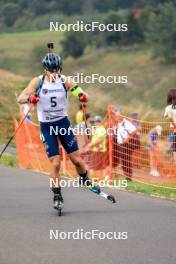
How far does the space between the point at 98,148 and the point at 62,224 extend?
7037 mm

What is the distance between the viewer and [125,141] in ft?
54.6

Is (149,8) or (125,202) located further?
(149,8)

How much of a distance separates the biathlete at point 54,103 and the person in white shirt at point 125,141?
4585 mm

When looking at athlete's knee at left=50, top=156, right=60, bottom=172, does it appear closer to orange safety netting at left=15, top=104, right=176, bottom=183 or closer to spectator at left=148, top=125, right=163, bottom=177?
orange safety netting at left=15, top=104, right=176, bottom=183

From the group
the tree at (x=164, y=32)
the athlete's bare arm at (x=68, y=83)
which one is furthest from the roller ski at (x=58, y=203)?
the tree at (x=164, y=32)

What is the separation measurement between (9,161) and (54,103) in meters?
10.2

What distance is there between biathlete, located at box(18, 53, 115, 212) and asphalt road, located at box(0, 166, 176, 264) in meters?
0.43

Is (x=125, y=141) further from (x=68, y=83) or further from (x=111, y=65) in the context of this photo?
(x=111, y=65)

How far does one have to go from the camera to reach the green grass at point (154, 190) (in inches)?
545

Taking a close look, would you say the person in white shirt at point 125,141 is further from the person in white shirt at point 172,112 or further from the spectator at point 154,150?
the person in white shirt at point 172,112

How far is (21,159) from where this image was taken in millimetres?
20812

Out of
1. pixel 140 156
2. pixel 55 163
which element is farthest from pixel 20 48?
pixel 55 163

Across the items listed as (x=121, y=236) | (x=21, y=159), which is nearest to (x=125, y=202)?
(x=121, y=236)

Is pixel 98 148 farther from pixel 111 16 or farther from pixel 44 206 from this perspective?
pixel 111 16
